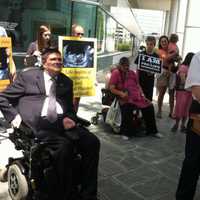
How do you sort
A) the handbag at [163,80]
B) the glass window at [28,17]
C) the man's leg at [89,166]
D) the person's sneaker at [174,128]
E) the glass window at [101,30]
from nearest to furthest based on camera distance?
the man's leg at [89,166] → the person's sneaker at [174,128] → the handbag at [163,80] → the glass window at [28,17] → the glass window at [101,30]

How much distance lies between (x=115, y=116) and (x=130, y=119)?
0.24 meters

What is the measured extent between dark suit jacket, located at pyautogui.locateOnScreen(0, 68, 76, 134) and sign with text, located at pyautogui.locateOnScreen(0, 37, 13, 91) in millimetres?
1494

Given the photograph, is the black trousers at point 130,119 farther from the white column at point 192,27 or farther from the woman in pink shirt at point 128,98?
the white column at point 192,27

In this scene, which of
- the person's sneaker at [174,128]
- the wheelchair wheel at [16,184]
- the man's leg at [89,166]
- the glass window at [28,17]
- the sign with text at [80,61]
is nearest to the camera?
the wheelchair wheel at [16,184]

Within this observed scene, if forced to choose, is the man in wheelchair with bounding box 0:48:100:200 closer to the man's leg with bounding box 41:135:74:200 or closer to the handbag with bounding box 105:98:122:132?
the man's leg with bounding box 41:135:74:200

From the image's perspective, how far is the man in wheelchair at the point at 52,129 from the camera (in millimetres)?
3398

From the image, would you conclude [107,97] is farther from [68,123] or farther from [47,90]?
[68,123]

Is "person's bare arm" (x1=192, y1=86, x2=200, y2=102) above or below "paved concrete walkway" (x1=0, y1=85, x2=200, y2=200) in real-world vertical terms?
above

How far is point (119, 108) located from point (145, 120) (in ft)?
1.66

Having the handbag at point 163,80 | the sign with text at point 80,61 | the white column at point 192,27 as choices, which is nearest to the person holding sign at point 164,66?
the handbag at point 163,80

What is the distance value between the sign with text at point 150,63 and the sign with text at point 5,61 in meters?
2.58

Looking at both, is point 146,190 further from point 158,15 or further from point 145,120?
point 158,15

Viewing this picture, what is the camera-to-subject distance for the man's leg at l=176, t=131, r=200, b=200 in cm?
331

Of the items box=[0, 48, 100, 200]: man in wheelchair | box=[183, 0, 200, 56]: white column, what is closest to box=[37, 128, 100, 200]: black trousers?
box=[0, 48, 100, 200]: man in wheelchair
